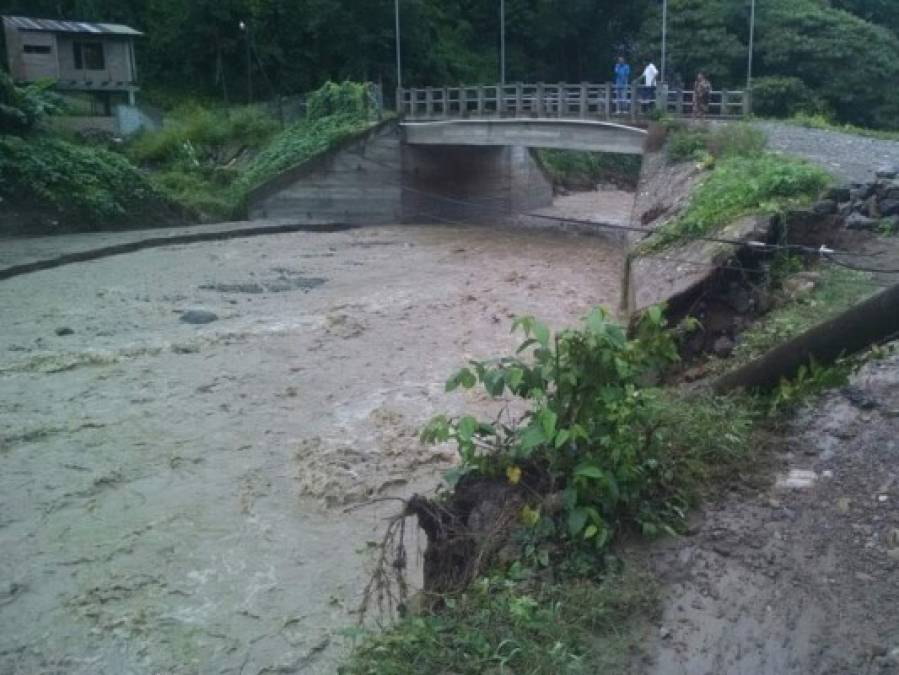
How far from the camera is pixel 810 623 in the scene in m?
5.65

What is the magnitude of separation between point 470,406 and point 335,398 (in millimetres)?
2151

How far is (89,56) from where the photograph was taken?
37344 mm

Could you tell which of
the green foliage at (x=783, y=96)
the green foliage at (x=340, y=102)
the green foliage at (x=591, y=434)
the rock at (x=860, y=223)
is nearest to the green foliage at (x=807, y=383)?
the green foliage at (x=591, y=434)

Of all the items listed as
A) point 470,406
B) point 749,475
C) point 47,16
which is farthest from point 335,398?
point 47,16

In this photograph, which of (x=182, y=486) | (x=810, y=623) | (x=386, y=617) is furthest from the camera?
(x=182, y=486)

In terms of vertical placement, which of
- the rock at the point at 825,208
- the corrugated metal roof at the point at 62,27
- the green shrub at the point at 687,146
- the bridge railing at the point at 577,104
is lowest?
the rock at the point at 825,208

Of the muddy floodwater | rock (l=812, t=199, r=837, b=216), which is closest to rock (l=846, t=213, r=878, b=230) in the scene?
rock (l=812, t=199, r=837, b=216)

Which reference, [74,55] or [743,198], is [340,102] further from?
[743,198]

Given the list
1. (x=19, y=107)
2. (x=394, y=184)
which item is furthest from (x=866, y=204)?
(x=19, y=107)

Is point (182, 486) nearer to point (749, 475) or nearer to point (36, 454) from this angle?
point (36, 454)

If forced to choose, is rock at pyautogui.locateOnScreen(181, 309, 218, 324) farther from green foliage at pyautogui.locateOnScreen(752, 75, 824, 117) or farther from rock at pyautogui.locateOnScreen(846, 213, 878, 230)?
green foliage at pyautogui.locateOnScreen(752, 75, 824, 117)

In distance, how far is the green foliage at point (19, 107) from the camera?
2955 centimetres

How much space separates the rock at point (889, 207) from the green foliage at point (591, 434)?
8.63m

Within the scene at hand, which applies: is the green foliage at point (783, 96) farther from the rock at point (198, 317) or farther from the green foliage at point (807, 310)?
the green foliage at point (807, 310)
